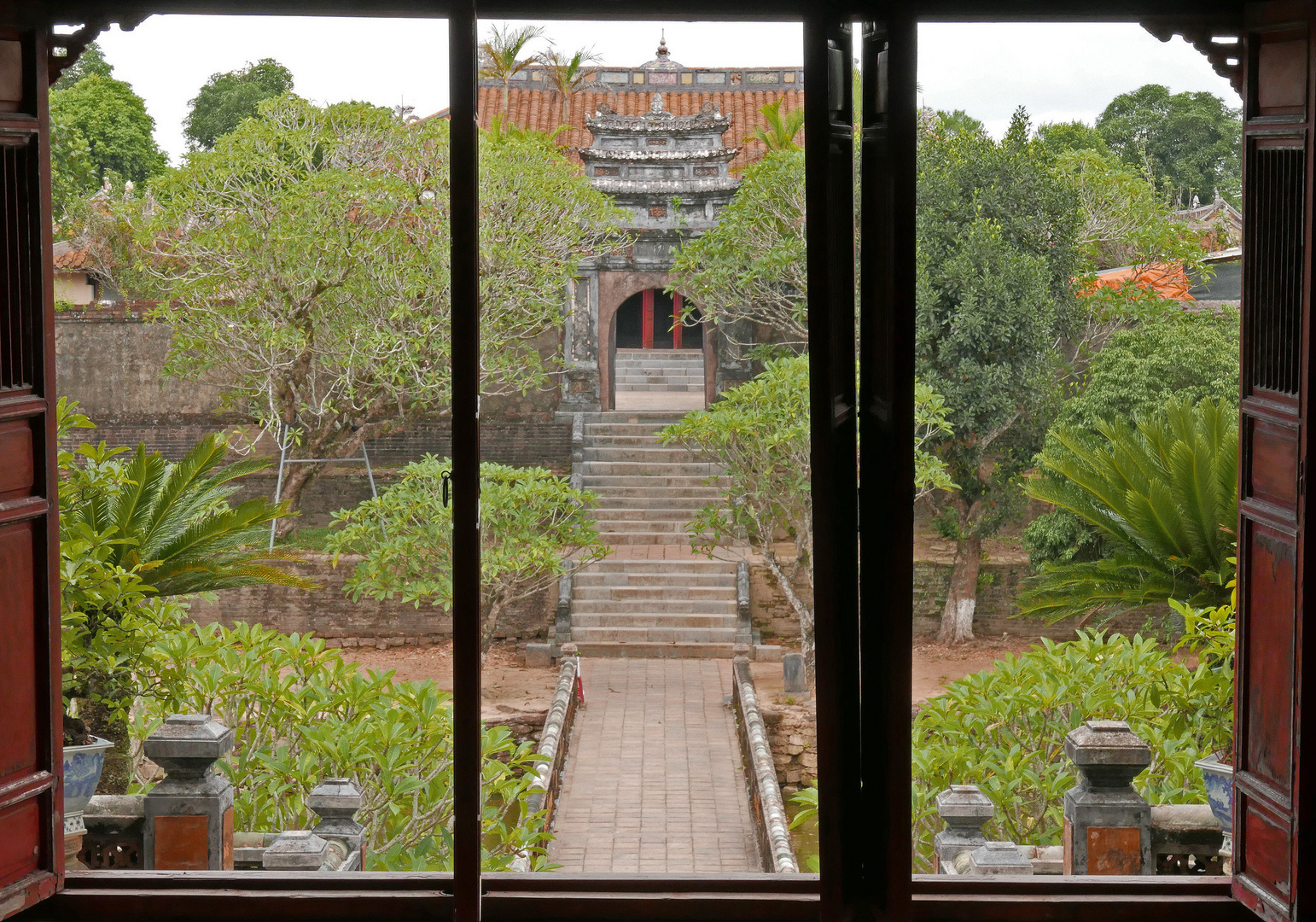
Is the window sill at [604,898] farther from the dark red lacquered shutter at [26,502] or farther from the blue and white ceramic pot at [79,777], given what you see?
the blue and white ceramic pot at [79,777]

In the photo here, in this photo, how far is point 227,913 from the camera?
193cm

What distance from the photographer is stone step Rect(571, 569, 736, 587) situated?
991 centimetres

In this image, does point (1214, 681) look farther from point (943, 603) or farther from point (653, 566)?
point (653, 566)

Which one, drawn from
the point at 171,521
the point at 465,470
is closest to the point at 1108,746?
the point at 465,470

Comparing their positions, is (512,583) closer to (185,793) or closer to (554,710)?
(554,710)

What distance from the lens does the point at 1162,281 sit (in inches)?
356

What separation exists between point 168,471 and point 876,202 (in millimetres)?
2766

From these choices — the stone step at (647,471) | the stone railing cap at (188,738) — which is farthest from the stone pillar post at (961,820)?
the stone step at (647,471)

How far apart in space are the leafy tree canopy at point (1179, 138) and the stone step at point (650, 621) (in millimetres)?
4846

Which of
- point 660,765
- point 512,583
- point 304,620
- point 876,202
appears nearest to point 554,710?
point 660,765

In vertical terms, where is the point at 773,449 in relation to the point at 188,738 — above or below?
above

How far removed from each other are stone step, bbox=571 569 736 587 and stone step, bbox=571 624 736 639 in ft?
1.33

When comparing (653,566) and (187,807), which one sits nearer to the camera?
(187,807)

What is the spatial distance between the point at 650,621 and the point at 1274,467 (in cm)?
788
